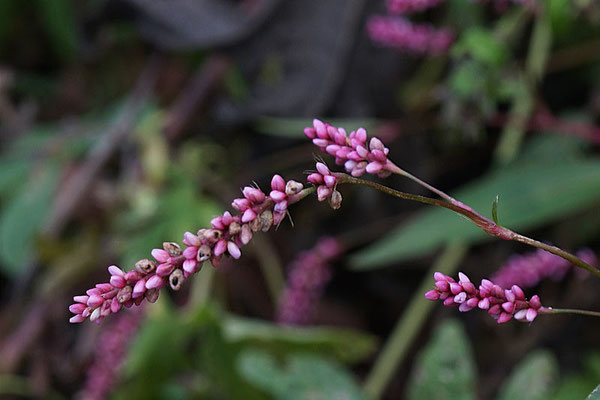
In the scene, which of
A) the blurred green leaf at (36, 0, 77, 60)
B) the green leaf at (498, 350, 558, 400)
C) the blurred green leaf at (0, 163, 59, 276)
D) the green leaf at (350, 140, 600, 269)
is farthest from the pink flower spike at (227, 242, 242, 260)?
the blurred green leaf at (36, 0, 77, 60)

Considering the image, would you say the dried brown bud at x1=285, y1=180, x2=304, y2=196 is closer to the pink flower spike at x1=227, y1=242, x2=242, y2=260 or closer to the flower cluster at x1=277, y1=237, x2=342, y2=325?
the pink flower spike at x1=227, y1=242, x2=242, y2=260

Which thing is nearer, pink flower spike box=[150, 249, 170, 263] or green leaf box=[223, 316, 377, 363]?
pink flower spike box=[150, 249, 170, 263]

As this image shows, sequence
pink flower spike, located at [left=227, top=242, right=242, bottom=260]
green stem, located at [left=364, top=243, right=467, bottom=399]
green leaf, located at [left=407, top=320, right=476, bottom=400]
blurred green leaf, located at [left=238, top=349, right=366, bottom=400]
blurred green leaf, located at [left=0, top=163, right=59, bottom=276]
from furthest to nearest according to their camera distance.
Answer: blurred green leaf, located at [left=0, top=163, right=59, bottom=276] → green stem, located at [left=364, top=243, right=467, bottom=399] → blurred green leaf, located at [left=238, top=349, right=366, bottom=400] → green leaf, located at [left=407, top=320, right=476, bottom=400] → pink flower spike, located at [left=227, top=242, right=242, bottom=260]

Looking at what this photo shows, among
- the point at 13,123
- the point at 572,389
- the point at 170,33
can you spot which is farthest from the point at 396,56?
the point at 13,123

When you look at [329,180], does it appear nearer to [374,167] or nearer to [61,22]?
[374,167]

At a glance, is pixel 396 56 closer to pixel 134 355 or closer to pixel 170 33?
pixel 170 33

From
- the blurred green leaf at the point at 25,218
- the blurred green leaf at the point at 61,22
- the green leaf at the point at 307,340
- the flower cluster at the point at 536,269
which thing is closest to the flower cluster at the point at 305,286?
the green leaf at the point at 307,340

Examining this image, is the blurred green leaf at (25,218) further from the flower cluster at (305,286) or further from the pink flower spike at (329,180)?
the pink flower spike at (329,180)
